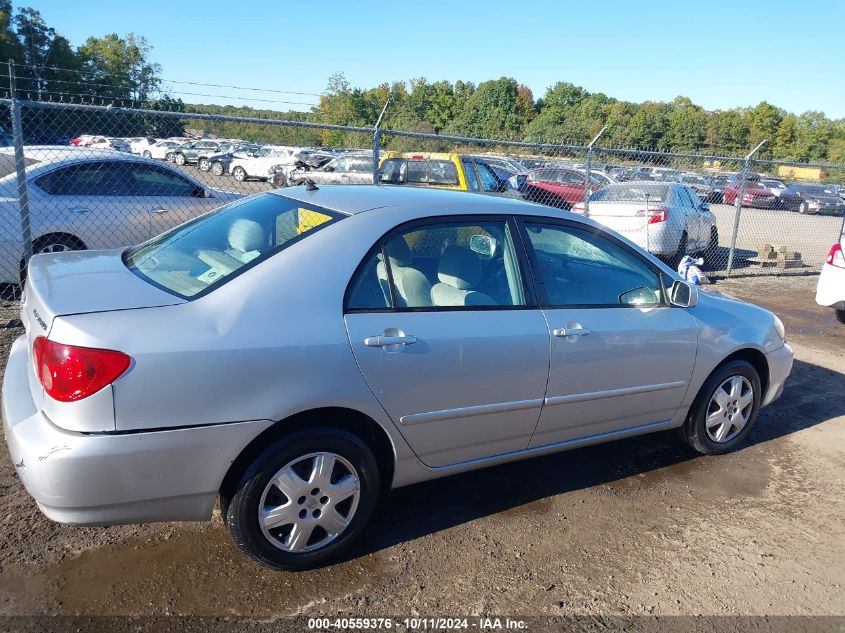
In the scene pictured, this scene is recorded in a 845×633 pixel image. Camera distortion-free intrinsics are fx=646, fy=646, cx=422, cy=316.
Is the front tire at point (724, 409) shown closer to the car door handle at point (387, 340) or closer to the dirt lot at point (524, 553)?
the dirt lot at point (524, 553)

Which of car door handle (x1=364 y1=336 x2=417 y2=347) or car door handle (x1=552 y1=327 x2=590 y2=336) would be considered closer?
car door handle (x1=364 y1=336 x2=417 y2=347)

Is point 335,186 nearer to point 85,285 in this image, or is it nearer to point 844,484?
point 85,285

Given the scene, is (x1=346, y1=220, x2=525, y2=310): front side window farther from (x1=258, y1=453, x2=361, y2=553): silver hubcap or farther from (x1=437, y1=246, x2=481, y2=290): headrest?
(x1=258, y1=453, x2=361, y2=553): silver hubcap

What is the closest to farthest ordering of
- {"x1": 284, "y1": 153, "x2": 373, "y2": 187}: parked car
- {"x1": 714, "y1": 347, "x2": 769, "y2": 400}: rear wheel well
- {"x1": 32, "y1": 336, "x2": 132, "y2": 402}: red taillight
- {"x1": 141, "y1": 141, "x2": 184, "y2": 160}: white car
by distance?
{"x1": 32, "y1": 336, "x2": 132, "y2": 402}: red taillight → {"x1": 714, "y1": 347, "x2": 769, "y2": 400}: rear wheel well → {"x1": 284, "y1": 153, "x2": 373, "y2": 187}: parked car → {"x1": 141, "y1": 141, "x2": 184, "y2": 160}: white car

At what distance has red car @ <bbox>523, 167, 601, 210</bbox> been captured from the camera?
14.2 metres

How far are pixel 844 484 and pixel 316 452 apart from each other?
335cm

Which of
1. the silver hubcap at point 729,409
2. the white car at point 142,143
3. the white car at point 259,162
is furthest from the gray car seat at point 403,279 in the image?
the white car at point 142,143

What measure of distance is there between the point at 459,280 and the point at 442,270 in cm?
10

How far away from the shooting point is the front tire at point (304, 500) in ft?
8.63

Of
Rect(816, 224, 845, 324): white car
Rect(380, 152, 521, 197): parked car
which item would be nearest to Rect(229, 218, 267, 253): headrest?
Rect(816, 224, 845, 324): white car

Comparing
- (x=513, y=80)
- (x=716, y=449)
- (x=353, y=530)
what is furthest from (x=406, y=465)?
(x=513, y=80)

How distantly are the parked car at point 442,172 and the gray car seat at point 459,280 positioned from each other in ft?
23.1

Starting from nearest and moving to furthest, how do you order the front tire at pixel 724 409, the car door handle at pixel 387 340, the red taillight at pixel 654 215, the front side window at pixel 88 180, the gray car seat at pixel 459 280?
the car door handle at pixel 387 340, the gray car seat at pixel 459 280, the front tire at pixel 724 409, the front side window at pixel 88 180, the red taillight at pixel 654 215

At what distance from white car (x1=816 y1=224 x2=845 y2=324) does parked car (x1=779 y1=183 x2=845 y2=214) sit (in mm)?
23383
